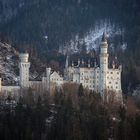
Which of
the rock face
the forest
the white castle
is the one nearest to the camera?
the forest

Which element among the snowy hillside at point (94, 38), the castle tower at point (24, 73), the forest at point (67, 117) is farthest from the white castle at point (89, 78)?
the snowy hillside at point (94, 38)

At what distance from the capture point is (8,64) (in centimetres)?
13988

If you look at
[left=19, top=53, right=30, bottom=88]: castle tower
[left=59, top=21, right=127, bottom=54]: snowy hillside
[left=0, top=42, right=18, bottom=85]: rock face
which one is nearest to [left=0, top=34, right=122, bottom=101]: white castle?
[left=19, top=53, right=30, bottom=88]: castle tower

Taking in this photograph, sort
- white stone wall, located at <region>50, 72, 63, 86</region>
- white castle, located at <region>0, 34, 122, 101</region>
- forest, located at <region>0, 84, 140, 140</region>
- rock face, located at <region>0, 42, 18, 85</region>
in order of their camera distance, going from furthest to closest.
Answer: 1. rock face, located at <region>0, 42, 18, 85</region>
2. white castle, located at <region>0, 34, 122, 101</region>
3. white stone wall, located at <region>50, 72, 63, 86</region>
4. forest, located at <region>0, 84, 140, 140</region>

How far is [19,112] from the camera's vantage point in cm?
10681

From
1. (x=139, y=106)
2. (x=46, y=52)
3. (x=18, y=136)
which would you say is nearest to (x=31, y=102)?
(x=18, y=136)

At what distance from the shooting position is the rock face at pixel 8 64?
133 m

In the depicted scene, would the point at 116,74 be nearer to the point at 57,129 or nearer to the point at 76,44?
the point at 57,129

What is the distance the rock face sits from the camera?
133 m

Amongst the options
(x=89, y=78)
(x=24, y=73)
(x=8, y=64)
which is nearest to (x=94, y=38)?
(x=8, y=64)

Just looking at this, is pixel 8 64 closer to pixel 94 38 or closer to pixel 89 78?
pixel 89 78

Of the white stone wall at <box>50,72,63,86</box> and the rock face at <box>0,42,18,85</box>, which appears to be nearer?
the white stone wall at <box>50,72,63,86</box>

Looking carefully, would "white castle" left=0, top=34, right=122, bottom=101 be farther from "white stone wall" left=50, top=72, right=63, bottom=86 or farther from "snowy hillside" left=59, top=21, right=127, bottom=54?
"snowy hillside" left=59, top=21, right=127, bottom=54

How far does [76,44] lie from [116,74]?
2458 inches
